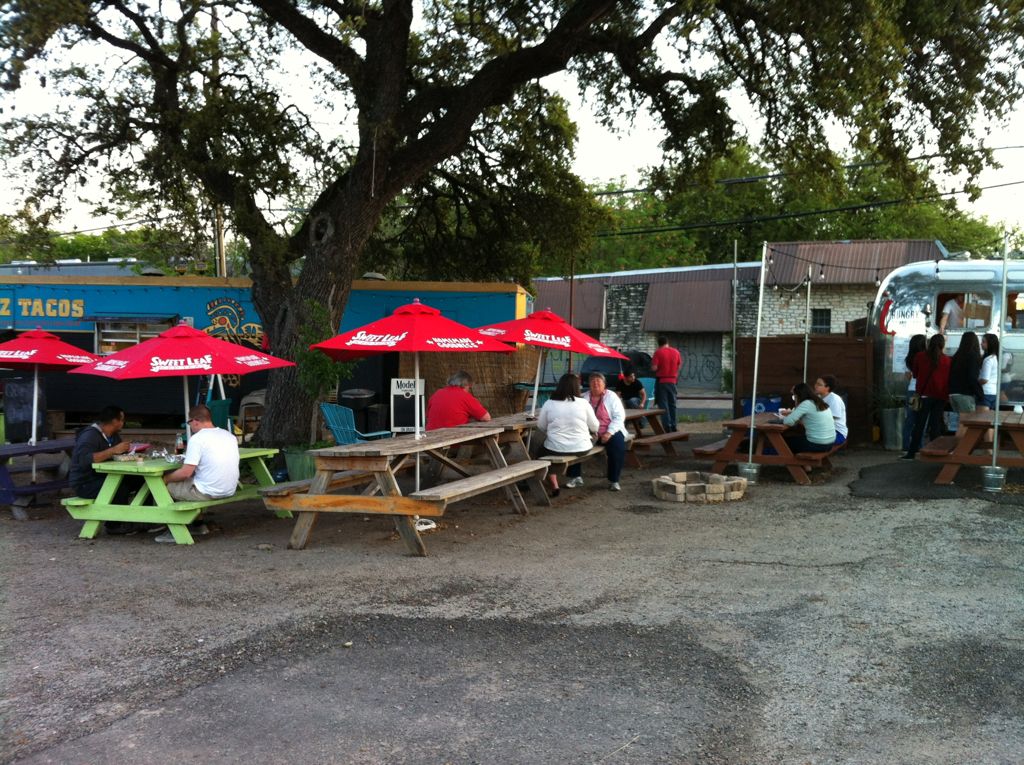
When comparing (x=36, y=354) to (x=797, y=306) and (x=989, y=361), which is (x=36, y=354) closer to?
(x=989, y=361)

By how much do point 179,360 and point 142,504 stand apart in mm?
1345

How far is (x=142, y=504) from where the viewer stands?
321 inches

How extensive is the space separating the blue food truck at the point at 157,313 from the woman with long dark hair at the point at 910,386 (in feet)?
20.6

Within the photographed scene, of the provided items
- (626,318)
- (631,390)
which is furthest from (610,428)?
(626,318)

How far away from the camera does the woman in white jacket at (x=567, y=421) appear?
9805 mm

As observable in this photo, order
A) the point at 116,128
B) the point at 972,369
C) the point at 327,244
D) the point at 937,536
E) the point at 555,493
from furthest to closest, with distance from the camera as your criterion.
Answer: the point at 116,128
the point at 327,244
the point at 972,369
the point at 555,493
the point at 937,536

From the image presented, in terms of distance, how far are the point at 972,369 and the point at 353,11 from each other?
923 cm

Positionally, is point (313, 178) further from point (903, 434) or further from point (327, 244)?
point (903, 434)

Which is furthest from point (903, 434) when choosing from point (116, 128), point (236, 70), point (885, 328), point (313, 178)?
point (116, 128)

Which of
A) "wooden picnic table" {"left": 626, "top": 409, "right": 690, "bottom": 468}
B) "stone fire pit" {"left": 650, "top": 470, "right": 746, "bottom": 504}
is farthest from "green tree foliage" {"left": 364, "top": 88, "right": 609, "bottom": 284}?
"stone fire pit" {"left": 650, "top": 470, "right": 746, "bottom": 504}

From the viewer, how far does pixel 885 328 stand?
1431cm

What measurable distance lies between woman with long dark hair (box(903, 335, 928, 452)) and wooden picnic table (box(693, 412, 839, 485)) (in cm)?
250

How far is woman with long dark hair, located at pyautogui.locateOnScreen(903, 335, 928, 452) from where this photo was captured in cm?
1252

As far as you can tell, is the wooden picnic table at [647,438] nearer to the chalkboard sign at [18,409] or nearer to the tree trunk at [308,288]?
the tree trunk at [308,288]
